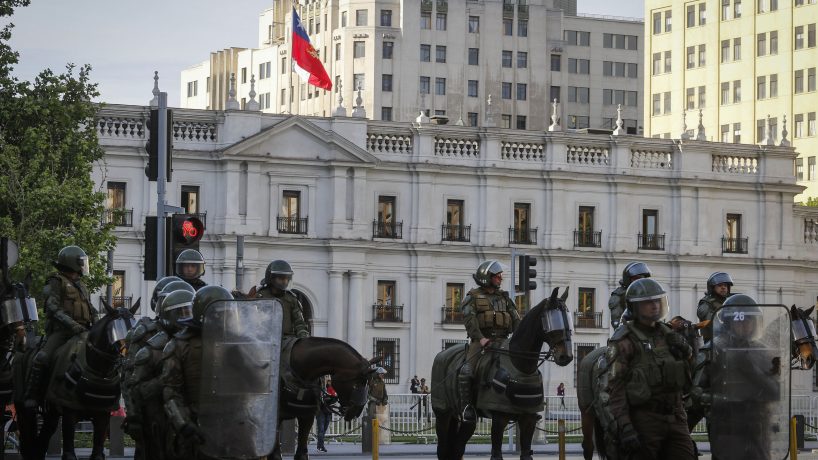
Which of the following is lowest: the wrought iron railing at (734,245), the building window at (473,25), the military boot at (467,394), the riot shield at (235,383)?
the military boot at (467,394)

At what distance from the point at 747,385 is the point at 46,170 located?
36.5 meters

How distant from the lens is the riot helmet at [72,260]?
76.4 feet

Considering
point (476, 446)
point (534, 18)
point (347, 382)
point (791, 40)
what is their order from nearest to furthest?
1. point (347, 382)
2. point (476, 446)
3. point (791, 40)
4. point (534, 18)

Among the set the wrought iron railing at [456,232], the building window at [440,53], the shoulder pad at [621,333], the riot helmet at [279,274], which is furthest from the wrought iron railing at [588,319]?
the building window at [440,53]

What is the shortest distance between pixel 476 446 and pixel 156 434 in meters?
24.1

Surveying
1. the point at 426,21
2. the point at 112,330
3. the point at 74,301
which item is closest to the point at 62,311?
the point at 74,301

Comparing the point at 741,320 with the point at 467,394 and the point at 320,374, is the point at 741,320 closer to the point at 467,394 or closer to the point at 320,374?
the point at 320,374

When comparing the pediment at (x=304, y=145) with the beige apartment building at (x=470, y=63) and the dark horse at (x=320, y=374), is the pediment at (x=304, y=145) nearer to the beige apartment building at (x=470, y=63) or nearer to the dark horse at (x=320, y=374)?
the dark horse at (x=320, y=374)

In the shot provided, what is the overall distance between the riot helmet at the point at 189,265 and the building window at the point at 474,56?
120 m

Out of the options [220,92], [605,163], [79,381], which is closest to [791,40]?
[605,163]

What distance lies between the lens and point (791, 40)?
11819 cm

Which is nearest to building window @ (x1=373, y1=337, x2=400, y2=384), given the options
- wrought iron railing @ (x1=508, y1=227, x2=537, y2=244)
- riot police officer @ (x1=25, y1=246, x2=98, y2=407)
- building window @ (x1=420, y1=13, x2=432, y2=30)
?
wrought iron railing @ (x1=508, y1=227, x2=537, y2=244)

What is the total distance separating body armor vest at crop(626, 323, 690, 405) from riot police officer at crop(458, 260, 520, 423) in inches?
257

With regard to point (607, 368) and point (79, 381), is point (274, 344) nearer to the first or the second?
point (607, 368)
